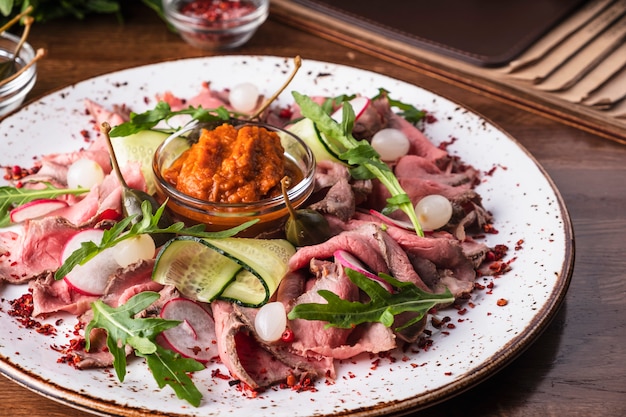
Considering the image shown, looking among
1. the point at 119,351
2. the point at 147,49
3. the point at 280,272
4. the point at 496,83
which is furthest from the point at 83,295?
the point at 496,83

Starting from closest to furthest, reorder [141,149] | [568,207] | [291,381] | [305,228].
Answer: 1. [291,381]
2. [305,228]
3. [141,149]
4. [568,207]

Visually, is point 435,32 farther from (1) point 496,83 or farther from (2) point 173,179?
(2) point 173,179

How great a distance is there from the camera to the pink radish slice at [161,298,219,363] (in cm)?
285

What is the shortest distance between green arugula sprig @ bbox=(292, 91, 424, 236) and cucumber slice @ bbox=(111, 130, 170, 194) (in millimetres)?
715

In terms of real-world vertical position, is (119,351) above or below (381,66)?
below

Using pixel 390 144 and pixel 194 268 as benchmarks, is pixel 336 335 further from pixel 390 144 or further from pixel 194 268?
pixel 390 144

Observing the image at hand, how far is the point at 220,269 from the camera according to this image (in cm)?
300

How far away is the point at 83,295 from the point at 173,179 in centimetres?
66

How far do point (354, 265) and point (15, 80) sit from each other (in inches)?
95.8

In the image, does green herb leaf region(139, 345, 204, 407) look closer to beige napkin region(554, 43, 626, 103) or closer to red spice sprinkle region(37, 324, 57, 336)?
red spice sprinkle region(37, 324, 57, 336)

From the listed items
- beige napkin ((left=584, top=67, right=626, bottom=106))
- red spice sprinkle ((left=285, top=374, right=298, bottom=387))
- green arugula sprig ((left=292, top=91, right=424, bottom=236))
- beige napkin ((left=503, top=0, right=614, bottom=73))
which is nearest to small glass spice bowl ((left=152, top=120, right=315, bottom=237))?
green arugula sprig ((left=292, top=91, right=424, bottom=236))

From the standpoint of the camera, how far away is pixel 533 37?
499cm

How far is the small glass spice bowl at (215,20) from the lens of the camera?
4992 mm

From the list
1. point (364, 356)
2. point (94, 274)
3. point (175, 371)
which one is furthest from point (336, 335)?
point (94, 274)
